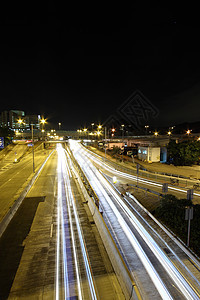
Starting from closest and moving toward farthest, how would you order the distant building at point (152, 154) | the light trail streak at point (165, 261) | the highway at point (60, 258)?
the light trail streak at point (165, 261) → the highway at point (60, 258) → the distant building at point (152, 154)

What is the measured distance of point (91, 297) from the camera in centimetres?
618

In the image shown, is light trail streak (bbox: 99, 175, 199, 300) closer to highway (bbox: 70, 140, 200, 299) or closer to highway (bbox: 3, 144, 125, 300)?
highway (bbox: 70, 140, 200, 299)

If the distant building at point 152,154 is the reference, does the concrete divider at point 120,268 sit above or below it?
below

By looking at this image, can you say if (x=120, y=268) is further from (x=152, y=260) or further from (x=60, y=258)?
(x=60, y=258)

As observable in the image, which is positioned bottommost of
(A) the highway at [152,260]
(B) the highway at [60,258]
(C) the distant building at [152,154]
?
(B) the highway at [60,258]

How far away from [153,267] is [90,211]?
24.4 feet

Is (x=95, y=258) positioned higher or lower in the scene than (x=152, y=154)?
lower

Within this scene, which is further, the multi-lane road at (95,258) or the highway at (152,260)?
the multi-lane road at (95,258)

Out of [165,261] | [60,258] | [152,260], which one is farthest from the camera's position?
[60,258]

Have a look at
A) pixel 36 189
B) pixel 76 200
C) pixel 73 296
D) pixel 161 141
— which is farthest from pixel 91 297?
pixel 161 141

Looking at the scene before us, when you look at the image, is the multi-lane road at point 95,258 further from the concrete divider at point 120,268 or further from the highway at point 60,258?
the concrete divider at point 120,268

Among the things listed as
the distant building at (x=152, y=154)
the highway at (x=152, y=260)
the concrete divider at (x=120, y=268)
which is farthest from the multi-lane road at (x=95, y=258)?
the distant building at (x=152, y=154)

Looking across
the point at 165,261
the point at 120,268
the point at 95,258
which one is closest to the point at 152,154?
the point at 165,261

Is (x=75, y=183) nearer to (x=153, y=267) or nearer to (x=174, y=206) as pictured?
(x=174, y=206)
